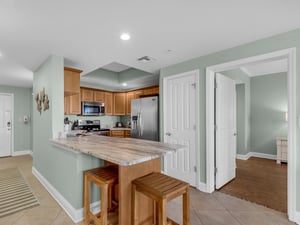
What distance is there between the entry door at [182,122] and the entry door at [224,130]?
395 mm

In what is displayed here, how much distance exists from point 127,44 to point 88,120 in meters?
3.47

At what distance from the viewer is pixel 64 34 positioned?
2.05m

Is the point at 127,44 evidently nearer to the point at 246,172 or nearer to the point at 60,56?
the point at 60,56

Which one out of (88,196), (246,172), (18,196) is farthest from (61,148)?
(246,172)

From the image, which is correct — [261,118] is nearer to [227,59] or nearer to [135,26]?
[227,59]

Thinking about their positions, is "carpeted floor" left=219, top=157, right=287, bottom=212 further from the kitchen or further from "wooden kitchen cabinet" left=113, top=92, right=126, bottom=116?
"wooden kitchen cabinet" left=113, top=92, right=126, bottom=116

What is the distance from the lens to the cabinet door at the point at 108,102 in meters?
5.30

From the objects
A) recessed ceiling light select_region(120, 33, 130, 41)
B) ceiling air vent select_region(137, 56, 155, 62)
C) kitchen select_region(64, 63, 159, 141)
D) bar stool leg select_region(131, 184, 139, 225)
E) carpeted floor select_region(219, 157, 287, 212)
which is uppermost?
recessed ceiling light select_region(120, 33, 130, 41)

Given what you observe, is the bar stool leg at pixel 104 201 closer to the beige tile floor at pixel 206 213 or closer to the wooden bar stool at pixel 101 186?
the wooden bar stool at pixel 101 186

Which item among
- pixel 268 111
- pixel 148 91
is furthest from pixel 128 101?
pixel 268 111

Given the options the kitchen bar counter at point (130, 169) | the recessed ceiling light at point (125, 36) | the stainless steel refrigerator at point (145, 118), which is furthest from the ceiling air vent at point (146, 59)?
the kitchen bar counter at point (130, 169)

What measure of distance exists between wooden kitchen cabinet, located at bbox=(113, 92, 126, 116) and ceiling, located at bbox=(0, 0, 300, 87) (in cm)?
271

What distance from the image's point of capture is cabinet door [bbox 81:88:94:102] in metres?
4.73

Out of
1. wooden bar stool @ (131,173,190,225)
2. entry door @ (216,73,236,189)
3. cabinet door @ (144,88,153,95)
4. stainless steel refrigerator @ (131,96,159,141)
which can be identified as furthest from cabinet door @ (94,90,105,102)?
wooden bar stool @ (131,173,190,225)
